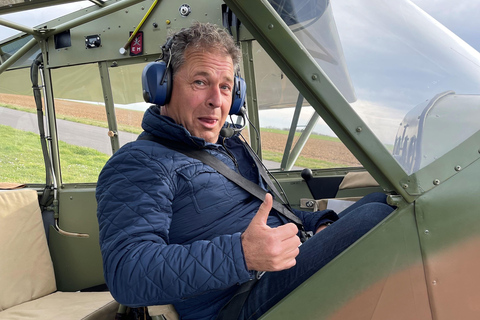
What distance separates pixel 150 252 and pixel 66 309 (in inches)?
87.4

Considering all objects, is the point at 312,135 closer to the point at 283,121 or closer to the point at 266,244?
the point at 283,121

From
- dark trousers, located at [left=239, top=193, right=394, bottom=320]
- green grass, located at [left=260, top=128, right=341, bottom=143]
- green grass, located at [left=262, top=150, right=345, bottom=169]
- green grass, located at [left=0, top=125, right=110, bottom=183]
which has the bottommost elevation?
dark trousers, located at [left=239, top=193, right=394, bottom=320]

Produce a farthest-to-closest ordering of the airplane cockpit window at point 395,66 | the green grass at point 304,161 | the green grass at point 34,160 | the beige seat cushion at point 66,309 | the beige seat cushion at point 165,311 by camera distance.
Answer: the green grass at point 34,160, the green grass at point 304,161, the beige seat cushion at point 66,309, the beige seat cushion at point 165,311, the airplane cockpit window at point 395,66

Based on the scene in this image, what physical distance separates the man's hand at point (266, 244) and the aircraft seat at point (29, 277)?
2049 millimetres

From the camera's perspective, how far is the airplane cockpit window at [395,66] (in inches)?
45.6

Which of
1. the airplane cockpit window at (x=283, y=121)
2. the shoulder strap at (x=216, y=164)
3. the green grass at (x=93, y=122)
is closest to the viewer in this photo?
the shoulder strap at (x=216, y=164)

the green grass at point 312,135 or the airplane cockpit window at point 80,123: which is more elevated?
the airplane cockpit window at point 80,123

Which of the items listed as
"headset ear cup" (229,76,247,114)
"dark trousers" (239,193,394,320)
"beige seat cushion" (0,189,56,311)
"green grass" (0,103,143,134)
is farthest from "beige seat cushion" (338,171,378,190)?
"beige seat cushion" (0,189,56,311)

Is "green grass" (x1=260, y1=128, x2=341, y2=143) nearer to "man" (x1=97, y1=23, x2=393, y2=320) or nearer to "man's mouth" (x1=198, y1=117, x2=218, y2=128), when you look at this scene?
"man" (x1=97, y1=23, x2=393, y2=320)

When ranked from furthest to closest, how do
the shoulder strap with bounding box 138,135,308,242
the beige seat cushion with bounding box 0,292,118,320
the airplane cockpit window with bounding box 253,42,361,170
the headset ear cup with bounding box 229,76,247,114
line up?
the airplane cockpit window with bounding box 253,42,361,170
the beige seat cushion with bounding box 0,292,118,320
the headset ear cup with bounding box 229,76,247,114
the shoulder strap with bounding box 138,135,308,242

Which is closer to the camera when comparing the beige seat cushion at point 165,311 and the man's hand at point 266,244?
the man's hand at point 266,244

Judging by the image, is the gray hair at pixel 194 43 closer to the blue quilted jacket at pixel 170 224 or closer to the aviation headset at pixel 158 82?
the aviation headset at pixel 158 82

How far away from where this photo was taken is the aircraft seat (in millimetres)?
2842

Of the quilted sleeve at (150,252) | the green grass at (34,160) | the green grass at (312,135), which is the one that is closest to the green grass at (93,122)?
the green grass at (34,160)
